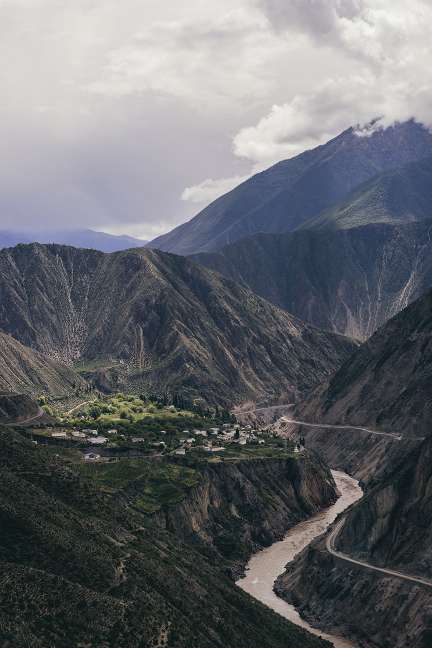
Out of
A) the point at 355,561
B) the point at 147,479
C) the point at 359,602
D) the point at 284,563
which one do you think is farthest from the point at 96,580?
the point at 147,479

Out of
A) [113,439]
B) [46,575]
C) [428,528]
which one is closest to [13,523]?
[46,575]

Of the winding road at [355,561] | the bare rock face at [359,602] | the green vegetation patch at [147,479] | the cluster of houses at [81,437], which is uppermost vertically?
the cluster of houses at [81,437]

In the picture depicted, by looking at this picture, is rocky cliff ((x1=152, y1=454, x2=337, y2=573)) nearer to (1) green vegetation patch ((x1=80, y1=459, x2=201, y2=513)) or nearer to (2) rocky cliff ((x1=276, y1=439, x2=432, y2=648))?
(1) green vegetation patch ((x1=80, y1=459, x2=201, y2=513))

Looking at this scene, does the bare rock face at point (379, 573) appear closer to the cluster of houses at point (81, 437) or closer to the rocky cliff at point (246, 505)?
the rocky cliff at point (246, 505)

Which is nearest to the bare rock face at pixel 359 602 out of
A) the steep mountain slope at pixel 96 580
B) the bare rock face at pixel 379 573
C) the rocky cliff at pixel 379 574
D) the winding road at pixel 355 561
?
the bare rock face at pixel 379 573

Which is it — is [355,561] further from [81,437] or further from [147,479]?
[81,437]
